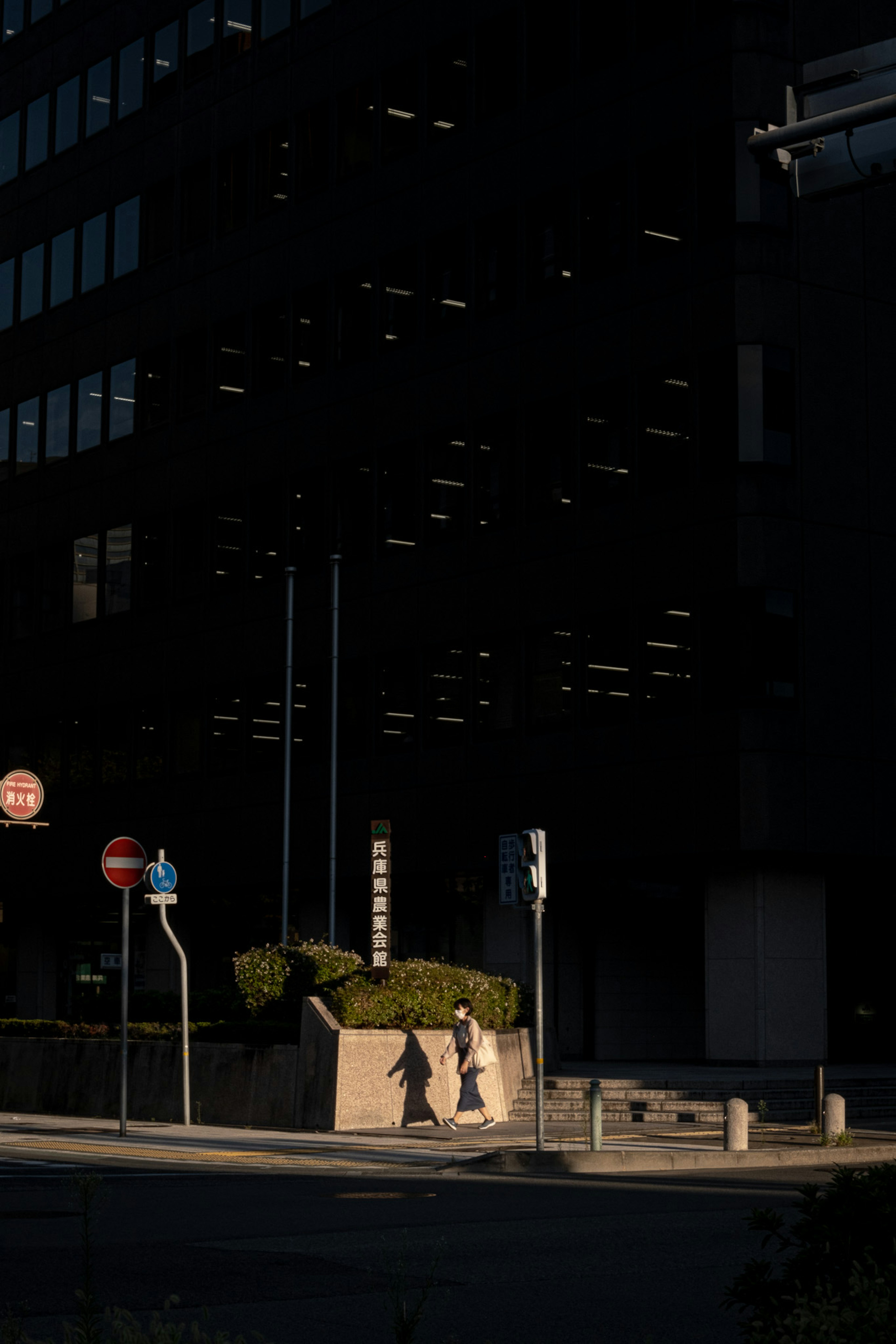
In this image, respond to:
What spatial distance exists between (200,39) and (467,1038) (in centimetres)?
2971

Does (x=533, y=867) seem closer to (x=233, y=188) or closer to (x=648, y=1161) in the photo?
(x=648, y=1161)

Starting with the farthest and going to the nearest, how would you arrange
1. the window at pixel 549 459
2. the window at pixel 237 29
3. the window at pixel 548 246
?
the window at pixel 237 29 < the window at pixel 548 246 < the window at pixel 549 459

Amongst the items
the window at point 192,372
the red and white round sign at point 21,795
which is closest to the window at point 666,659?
the red and white round sign at point 21,795

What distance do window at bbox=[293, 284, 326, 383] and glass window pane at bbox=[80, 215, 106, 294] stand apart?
26.8ft

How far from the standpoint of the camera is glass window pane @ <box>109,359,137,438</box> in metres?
46.3

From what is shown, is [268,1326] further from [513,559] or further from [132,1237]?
[513,559]

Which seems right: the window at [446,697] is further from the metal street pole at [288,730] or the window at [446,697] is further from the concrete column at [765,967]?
the concrete column at [765,967]

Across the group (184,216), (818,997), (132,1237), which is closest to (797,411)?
(818,997)

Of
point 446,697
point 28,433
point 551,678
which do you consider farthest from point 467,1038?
point 28,433

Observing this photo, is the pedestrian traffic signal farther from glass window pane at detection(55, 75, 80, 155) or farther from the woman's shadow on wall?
glass window pane at detection(55, 75, 80, 155)

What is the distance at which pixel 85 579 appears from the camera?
4731 centimetres

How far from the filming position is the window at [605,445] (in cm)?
3484

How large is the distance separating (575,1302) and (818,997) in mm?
23785

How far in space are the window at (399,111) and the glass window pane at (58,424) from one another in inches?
497
